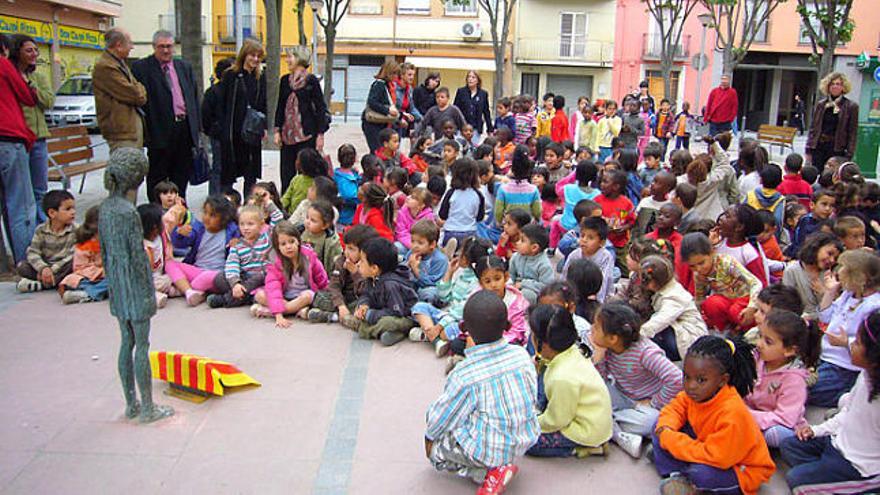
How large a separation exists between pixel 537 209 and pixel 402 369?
10.2 ft

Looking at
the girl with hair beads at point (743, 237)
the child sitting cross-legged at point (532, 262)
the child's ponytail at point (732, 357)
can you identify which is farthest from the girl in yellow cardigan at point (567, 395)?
the girl with hair beads at point (743, 237)

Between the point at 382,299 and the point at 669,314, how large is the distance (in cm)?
198

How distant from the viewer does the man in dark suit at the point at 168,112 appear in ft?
25.6

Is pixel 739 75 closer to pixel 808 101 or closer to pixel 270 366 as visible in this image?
pixel 808 101

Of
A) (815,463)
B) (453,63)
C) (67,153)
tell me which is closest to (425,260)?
(815,463)

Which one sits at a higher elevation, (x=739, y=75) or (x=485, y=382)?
(x=739, y=75)

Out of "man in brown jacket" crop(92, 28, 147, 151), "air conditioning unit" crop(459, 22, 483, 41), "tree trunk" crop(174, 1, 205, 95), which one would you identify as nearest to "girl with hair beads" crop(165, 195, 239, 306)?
"man in brown jacket" crop(92, 28, 147, 151)

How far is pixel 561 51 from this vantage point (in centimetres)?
3797

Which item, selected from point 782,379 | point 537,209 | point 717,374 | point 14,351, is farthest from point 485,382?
point 537,209

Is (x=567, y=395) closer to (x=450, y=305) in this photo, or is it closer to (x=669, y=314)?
(x=669, y=314)

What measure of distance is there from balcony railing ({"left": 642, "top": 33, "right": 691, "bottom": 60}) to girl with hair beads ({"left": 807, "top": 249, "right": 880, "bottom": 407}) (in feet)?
114

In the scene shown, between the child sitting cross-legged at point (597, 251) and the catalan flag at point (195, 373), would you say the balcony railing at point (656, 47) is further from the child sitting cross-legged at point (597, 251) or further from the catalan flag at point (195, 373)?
the catalan flag at point (195, 373)

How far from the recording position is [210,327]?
5684 millimetres

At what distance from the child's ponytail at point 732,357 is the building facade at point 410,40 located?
34.8 metres
